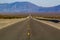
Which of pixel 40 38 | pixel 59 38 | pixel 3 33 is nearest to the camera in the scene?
pixel 59 38

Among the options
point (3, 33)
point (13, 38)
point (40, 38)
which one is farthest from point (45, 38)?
point (3, 33)

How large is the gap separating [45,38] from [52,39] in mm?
484

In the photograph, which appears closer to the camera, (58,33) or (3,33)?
(58,33)

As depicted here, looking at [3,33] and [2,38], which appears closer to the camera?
[2,38]

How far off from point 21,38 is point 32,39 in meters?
0.70

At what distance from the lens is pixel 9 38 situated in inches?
364

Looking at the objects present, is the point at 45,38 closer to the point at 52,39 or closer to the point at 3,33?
the point at 52,39

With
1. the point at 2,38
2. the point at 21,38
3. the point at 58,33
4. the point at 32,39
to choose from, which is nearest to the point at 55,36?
the point at 58,33

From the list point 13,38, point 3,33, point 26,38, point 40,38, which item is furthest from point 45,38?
point 3,33

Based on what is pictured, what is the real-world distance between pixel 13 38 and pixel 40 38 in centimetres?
124

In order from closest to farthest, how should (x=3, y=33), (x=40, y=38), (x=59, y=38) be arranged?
(x=59, y=38), (x=40, y=38), (x=3, y=33)

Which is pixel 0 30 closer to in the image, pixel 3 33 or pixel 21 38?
pixel 3 33

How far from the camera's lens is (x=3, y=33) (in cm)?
1008

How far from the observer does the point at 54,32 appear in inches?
380
